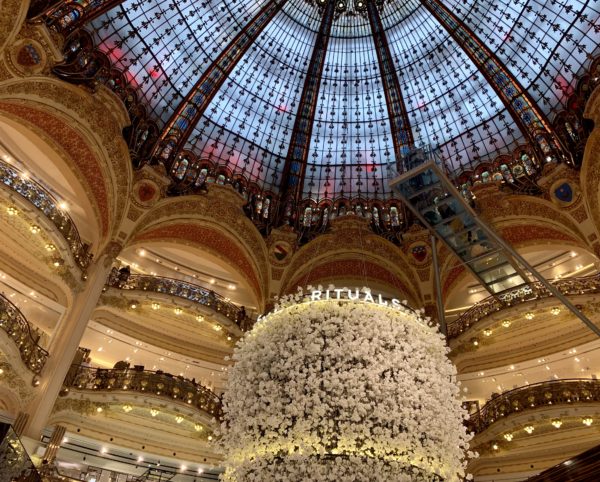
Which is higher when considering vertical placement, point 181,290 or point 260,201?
point 260,201

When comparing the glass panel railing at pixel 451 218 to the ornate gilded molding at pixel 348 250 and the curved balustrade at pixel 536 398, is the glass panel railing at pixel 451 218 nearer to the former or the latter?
the curved balustrade at pixel 536 398

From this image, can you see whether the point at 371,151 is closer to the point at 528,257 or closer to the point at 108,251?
the point at 528,257

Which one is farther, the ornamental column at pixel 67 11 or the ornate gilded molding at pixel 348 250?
the ornate gilded molding at pixel 348 250

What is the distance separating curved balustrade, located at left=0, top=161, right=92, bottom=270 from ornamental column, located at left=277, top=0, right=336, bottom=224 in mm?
7916

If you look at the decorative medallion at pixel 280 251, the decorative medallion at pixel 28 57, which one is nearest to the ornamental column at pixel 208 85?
the decorative medallion at pixel 280 251

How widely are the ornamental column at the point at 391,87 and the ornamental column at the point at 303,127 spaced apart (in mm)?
1783

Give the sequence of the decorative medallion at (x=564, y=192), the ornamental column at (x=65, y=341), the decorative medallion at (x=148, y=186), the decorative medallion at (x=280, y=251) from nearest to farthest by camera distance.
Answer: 1. the ornamental column at (x=65, y=341)
2. the decorative medallion at (x=564, y=192)
3. the decorative medallion at (x=148, y=186)
4. the decorative medallion at (x=280, y=251)

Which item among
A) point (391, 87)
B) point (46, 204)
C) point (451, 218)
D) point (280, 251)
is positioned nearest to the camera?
point (451, 218)

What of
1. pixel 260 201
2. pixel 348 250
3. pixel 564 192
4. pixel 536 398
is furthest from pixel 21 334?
pixel 564 192

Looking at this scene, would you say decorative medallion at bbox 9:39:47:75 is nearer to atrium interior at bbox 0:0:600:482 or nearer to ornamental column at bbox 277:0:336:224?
atrium interior at bbox 0:0:600:482

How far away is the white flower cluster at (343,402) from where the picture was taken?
609 centimetres

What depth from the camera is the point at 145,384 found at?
52.9 feet

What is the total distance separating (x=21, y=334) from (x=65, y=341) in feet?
4.96

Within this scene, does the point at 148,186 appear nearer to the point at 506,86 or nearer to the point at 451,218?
the point at 451,218
